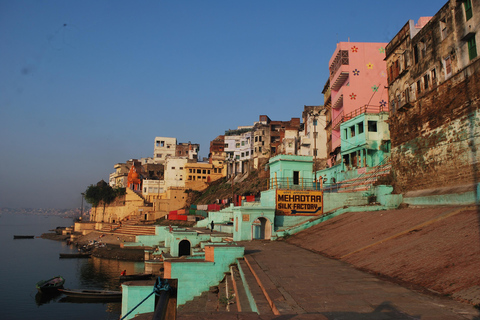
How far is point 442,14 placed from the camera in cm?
1823

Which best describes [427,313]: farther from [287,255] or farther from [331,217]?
[331,217]

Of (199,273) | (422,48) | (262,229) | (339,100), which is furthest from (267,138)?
(199,273)

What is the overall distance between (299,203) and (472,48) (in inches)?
490

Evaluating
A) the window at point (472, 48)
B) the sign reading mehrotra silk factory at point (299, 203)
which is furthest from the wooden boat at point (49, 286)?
the window at point (472, 48)

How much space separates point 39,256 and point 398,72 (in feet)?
156

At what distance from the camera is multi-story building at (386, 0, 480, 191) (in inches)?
621

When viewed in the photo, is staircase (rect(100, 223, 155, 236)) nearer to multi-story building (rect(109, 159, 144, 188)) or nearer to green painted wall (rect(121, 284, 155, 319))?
multi-story building (rect(109, 159, 144, 188))

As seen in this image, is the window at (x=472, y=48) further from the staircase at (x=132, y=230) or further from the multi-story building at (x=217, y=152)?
the multi-story building at (x=217, y=152)

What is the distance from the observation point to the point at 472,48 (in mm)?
16016

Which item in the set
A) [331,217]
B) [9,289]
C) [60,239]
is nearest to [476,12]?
[331,217]

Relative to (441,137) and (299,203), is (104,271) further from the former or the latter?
(441,137)

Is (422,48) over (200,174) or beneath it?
over

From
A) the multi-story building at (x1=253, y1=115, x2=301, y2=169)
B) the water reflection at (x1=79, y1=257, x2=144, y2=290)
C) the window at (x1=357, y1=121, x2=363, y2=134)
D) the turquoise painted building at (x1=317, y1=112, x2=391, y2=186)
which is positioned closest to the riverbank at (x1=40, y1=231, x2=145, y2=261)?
the water reflection at (x1=79, y1=257, x2=144, y2=290)

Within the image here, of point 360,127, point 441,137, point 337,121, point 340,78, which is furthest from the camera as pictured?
point 337,121
